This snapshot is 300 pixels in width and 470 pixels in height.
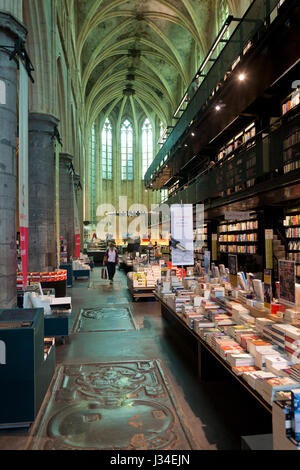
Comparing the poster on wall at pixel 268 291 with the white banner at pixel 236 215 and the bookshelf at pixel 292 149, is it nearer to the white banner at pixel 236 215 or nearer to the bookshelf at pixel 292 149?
the bookshelf at pixel 292 149

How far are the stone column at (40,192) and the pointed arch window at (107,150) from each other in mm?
31636

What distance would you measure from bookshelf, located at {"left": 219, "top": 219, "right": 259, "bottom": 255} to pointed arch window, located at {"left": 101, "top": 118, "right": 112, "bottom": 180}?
28.8m

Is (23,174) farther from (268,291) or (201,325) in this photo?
(268,291)

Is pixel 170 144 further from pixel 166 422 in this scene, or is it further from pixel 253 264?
pixel 166 422

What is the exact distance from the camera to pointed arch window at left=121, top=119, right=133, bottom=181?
42406 millimetres

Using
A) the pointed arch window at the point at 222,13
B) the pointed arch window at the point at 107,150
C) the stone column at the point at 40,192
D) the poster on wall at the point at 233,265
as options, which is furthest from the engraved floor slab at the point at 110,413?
the pointed arch window at the point at 107,150

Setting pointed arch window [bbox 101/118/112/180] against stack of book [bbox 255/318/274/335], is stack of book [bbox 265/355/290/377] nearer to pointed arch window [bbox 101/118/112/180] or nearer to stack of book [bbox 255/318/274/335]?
stack of book [bbox 255/318/274/335]

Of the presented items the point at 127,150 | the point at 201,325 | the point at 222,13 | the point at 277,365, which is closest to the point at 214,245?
the point at 201,325

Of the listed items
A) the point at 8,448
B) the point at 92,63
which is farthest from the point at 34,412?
the point at 92,63

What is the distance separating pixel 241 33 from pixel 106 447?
9.33 meters

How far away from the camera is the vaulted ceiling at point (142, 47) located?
21.7 meters

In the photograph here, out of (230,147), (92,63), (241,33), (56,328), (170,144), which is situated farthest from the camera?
(92,63)

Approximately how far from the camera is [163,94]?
35188mm

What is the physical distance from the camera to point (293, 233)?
9.39 m
